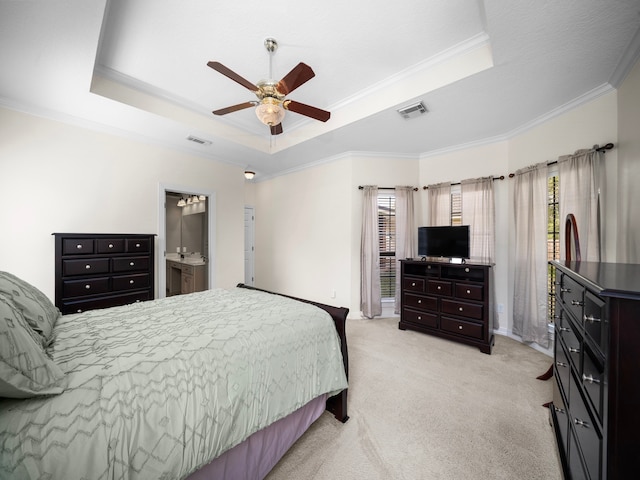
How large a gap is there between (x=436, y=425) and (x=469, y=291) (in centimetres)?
181

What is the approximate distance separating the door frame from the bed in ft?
6.72

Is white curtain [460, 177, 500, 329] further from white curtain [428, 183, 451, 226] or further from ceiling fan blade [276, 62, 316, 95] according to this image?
ceiling fan blade [276, 62, 316, 95]

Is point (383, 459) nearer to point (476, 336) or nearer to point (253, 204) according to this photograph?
point (476, 336)

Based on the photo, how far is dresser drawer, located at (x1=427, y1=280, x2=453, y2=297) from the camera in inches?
130

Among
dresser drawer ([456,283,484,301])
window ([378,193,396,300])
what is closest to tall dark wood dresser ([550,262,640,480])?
dresser drawer ([456,283,484,301])

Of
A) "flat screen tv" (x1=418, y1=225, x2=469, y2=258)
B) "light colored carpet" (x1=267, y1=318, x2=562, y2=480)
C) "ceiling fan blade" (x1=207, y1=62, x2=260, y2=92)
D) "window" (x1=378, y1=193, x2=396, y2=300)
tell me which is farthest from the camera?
"window" (x1=378, y1=193, x2=396, y2=300)

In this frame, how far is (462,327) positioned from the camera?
3137 millimetres

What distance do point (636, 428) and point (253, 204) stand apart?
6172mm

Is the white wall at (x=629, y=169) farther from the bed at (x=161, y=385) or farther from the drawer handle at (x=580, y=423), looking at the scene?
the bed at (x=161, y=385)

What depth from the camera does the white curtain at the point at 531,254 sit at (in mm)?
2924

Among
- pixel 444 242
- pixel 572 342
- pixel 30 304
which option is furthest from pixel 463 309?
pixel 30 304

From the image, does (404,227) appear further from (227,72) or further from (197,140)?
(197,140)

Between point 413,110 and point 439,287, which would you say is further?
point 439,287

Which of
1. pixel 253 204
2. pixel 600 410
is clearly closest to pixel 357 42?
pixel 600 410
